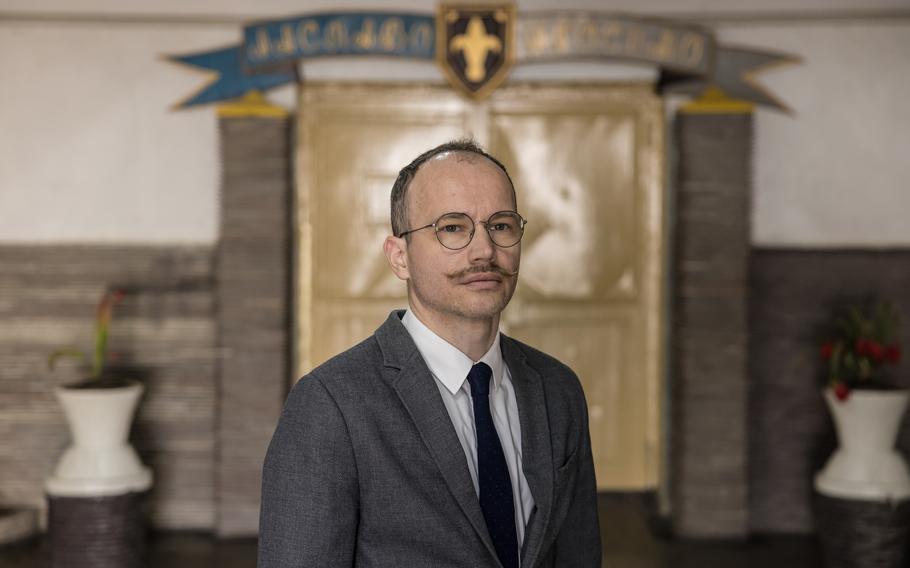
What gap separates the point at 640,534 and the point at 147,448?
8.89 ft

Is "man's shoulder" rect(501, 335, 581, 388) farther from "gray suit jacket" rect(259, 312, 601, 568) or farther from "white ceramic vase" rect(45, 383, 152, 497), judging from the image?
"white ceramic vase" rect(45, 383, 152, 497)

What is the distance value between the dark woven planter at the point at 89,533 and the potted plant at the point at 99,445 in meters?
0.05

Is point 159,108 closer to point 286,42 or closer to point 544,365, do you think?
point 286,42

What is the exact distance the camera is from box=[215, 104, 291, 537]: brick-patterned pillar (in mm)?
4938

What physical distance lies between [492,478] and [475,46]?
143 inches

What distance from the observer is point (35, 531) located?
4996 mm

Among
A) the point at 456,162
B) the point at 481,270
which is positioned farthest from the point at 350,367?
the point at 456,162

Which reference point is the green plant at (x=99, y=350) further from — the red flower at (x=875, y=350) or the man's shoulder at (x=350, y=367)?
the red flower at (x=875, y=350)

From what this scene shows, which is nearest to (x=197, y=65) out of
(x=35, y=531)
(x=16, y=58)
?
(x=16, y=58)

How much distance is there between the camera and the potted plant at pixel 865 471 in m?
4.33

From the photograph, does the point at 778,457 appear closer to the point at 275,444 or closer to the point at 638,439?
the point at 638,439

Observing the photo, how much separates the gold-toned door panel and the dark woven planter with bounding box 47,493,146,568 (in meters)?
1.31

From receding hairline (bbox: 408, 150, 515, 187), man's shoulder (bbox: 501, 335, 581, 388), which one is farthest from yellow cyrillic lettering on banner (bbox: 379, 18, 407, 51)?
receding hairline (bbox: 408, 150, 515, 187)

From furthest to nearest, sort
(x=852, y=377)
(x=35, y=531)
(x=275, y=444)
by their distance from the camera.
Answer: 1. (x=35, y=531)
2. (x=852, y=377)
3. (x=275, y=444)
